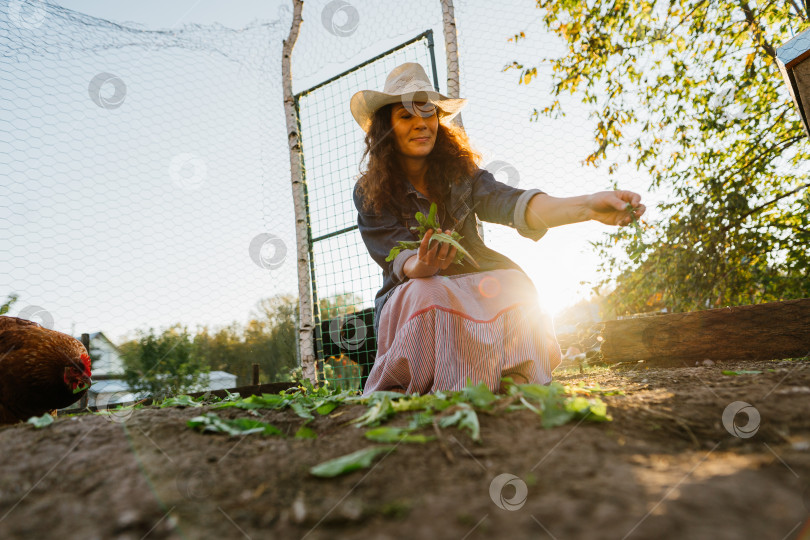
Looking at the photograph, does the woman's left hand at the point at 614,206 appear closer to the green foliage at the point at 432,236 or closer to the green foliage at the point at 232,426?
the green foliage at the point at 432,236

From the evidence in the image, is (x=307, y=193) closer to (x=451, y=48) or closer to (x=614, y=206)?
(x=451, y=48)

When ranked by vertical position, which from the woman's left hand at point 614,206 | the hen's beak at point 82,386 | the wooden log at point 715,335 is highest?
the woman's left hand at point 614,206

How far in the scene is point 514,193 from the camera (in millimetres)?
2240

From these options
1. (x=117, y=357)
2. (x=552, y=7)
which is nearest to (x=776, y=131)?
(x=552, y=7)

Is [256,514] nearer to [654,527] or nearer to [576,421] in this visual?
[654,527]

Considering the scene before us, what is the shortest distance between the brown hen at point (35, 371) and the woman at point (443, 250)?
1773 mm

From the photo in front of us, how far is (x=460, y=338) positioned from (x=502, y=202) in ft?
2.55

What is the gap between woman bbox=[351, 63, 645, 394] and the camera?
1.91 metres

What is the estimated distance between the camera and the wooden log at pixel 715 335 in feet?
8.90
